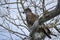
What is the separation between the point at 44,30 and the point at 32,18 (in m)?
0.39

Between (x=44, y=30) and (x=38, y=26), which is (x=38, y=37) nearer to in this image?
(x=44, y=30)

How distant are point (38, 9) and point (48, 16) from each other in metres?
1.17

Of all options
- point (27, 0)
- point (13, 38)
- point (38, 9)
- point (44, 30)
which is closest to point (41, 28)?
point (44, 30)

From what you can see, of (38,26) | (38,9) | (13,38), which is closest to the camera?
(38,26)

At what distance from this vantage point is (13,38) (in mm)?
4645

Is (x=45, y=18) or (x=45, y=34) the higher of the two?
(x=45, y=18)

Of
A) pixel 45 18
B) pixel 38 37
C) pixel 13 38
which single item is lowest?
pixel 13 38

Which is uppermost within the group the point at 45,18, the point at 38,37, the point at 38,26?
the point at 45,18

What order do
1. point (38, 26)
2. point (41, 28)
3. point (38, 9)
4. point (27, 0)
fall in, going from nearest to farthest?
point (38, 26) < point (41, 28) < point (38, 9) < point (27, 0)

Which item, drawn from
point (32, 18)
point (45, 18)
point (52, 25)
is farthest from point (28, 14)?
point (45, 18)

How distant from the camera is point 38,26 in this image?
223 centimetres

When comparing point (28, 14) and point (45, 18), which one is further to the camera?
point (28, 14)

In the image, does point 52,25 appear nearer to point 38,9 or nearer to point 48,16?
point 38,9

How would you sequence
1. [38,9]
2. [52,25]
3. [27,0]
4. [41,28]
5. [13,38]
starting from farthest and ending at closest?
[13,38]
[27,0]
[38,9]
[52,25]
[41,28]
